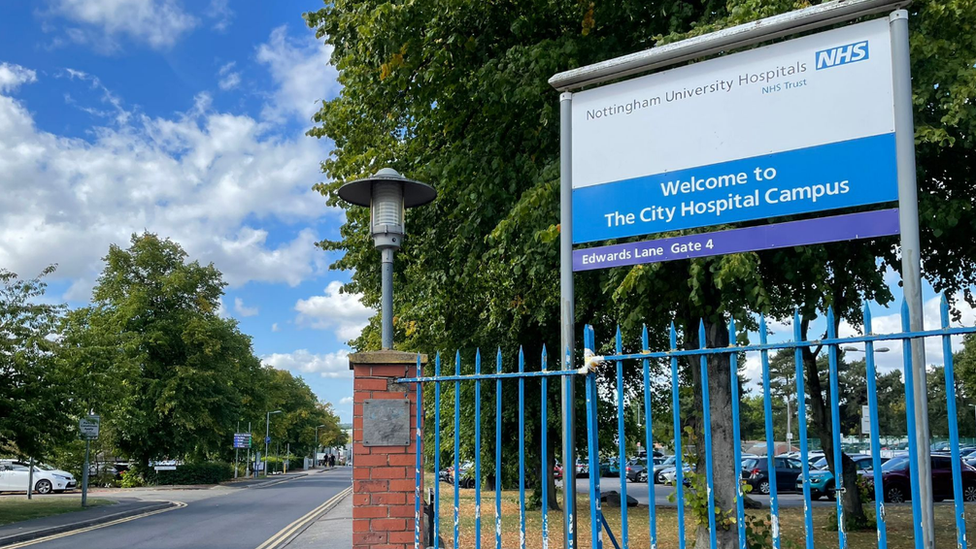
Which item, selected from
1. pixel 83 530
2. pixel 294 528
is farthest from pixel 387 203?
pixel 83 530

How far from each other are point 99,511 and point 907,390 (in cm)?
2391

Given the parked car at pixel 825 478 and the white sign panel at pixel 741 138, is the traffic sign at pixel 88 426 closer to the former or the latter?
the parked car at pixel 825 478

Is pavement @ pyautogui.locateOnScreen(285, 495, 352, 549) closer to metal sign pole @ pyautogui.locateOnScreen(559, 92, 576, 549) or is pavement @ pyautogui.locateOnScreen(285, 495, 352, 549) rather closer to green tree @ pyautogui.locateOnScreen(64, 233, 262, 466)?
metal sign pole @ pyautogui.locateOnScreen(559, 92, 576, 549)

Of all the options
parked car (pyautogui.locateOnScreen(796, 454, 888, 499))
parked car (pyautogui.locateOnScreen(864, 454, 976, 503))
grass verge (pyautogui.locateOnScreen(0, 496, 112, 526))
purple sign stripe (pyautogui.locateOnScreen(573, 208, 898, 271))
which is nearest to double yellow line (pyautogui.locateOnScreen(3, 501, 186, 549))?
grass verge (pyautogui.locateOnScreen(0, 496, 112, 526))

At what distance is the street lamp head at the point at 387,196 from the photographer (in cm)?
663

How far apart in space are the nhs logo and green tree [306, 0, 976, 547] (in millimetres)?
3787

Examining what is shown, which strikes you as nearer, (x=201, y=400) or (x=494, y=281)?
(x=494, y=281)

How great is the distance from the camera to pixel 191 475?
157ft

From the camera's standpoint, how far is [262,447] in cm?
8662

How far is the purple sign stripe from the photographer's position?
424cm

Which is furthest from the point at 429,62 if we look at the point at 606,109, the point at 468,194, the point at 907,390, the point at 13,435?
the point at 13,435

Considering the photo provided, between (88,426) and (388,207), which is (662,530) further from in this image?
(88,426)

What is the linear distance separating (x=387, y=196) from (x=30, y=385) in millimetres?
15931

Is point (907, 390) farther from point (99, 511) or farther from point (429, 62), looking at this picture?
point (99, 511)
